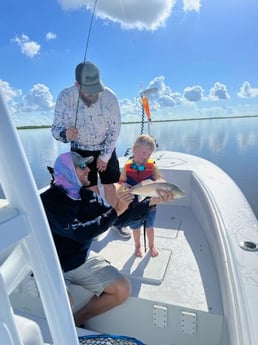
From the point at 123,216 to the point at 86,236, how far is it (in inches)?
14.8

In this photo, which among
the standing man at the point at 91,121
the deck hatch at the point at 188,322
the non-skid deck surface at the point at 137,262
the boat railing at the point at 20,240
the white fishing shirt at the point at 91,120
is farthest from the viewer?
the white fishing shirt at the point at 91,120

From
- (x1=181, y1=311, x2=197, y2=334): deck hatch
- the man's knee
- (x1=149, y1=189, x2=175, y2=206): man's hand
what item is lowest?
(x1=181, y1=311, x2=197, y2=334): deck hatch

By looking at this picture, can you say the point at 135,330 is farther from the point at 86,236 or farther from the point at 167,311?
the point at 86,236

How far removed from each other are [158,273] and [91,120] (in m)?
1.29

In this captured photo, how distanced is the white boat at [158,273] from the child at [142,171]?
0.13 m

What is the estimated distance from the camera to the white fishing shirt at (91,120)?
2.14 metres

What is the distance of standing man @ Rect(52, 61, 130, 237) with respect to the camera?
6.63 feet

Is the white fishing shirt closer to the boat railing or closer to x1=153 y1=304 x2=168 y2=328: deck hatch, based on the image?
x1=153 y1=304 x2=168 y2=328: deck hatch

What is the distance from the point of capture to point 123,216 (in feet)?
5.62

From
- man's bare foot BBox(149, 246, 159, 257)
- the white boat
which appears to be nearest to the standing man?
man's bare foot BBox(149, 246, 159, 257)

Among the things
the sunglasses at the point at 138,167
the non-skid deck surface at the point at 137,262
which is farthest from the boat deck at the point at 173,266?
the sunglasses at the point at 138,167

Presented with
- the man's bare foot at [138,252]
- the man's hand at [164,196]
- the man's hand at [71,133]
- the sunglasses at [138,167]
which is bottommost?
the man's bare foot at [138,252]

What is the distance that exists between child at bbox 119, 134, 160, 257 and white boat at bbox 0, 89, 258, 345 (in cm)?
13

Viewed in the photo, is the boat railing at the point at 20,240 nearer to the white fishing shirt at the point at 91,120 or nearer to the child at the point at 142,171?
the child at the point at 142,171
